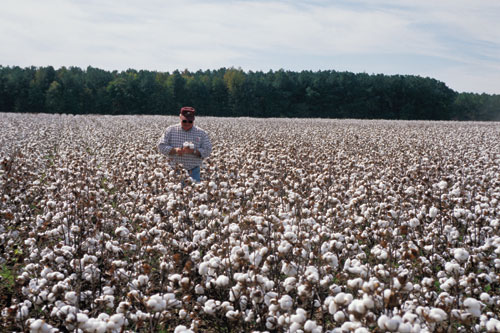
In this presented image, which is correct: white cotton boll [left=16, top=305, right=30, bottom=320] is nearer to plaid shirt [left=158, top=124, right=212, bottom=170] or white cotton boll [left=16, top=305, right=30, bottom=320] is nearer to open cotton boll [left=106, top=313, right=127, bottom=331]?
open cotton boll [left=106, top=313, right=127, bottom=331]

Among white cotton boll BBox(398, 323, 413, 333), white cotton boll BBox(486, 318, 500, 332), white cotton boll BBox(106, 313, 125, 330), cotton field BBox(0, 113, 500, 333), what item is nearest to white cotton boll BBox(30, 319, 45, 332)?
cotton field BBox(0, 113, 500, 333)

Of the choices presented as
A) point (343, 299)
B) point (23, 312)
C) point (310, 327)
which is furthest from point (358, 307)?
point (23, 312)

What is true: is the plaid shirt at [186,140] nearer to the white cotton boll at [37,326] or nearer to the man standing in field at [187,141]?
the man standing in field at [187,141]

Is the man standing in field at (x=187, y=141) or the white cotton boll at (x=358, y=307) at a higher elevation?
the man standing in field at (x=187, y=141)

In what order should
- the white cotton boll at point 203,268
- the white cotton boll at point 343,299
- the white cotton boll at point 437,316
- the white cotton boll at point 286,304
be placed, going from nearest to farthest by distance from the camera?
the white cotton boll at point 437,316 → the white cotton boll at point 343,299 → the white cotton boll at point 286,304 → the white cotton boll at point 203,268

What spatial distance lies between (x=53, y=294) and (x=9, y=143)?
13915 mm

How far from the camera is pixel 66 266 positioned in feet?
14.8

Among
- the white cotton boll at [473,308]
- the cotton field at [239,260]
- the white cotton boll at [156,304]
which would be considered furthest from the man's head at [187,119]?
the white cotton boll at [473,308]

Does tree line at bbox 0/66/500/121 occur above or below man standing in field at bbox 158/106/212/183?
above

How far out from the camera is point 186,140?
8500 millimetres

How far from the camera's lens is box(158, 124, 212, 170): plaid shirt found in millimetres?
8336

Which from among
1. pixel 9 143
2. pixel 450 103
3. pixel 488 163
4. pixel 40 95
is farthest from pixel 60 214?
pixel 450 103

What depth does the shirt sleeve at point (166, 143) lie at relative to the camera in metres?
8.34

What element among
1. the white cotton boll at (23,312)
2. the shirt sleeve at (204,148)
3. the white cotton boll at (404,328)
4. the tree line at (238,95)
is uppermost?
the tree line at (238,95)
